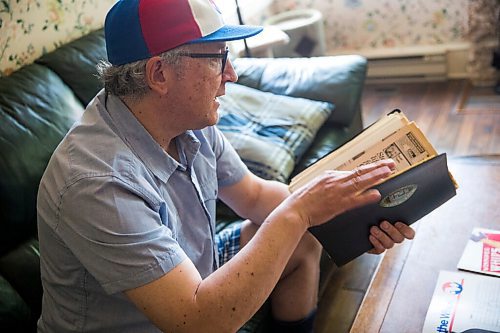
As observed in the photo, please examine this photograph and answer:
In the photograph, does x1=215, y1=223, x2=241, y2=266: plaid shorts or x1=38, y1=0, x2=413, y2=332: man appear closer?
x1=38, y1=0, x2=413, y2=332: man

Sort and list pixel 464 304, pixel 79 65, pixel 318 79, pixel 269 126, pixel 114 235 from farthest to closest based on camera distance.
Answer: pixel 318 79 → pixel 269 126 → pixel 79 65 → pixel 464 304 → pixel 114 235

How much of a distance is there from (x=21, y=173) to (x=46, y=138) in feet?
0.43

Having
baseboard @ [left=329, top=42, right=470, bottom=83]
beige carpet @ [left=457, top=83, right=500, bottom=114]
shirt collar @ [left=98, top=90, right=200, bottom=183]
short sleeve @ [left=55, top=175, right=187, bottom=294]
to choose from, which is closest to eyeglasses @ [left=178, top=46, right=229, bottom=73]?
shirt collar @ [left=98, top=90, right=200, bottom=183]

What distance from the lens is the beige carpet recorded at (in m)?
2.88

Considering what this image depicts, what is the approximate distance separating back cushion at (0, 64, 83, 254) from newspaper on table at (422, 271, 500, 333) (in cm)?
99

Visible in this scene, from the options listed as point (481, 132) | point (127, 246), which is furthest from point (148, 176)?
point (481, 132)

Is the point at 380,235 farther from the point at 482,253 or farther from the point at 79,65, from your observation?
the point at 79,65

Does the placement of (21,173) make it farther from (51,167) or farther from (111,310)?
(111,310)

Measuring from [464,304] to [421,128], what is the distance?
1.82m

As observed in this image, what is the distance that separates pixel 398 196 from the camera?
3.79ft

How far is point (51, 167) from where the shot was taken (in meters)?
1.12

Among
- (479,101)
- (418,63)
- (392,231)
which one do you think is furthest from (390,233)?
(418,63)

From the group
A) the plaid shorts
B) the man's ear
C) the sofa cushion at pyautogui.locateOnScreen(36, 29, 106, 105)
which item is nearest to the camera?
the man's ear

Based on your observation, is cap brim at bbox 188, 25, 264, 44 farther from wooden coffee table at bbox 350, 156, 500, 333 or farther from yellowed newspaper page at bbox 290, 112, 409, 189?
wooden coffee table at bbox 350, 156, 500, 333
